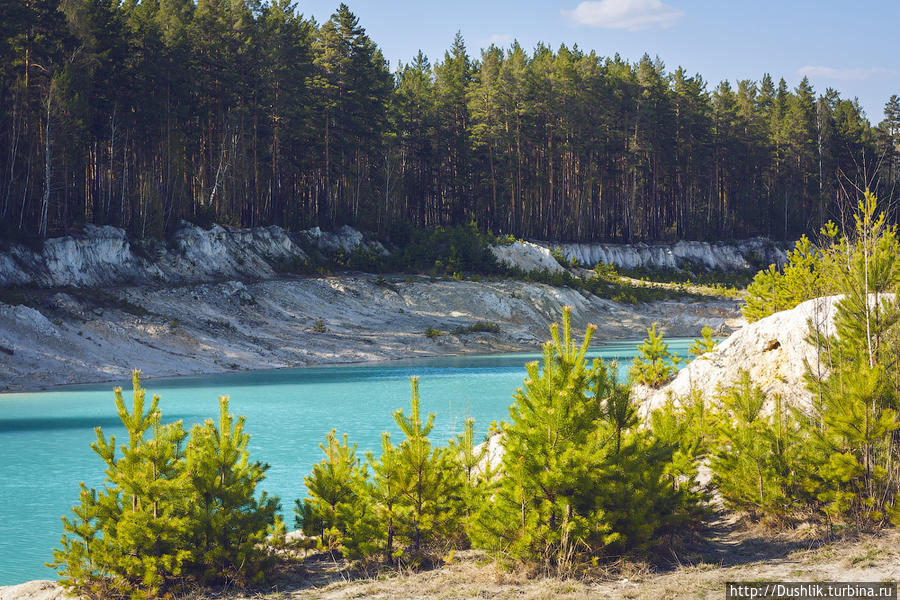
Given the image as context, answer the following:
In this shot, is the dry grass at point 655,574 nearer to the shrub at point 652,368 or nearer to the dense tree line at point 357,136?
the shrub at point 652,368

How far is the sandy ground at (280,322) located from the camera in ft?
121

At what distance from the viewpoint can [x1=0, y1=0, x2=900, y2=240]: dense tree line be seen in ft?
149

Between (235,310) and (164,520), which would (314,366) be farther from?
(164,520)

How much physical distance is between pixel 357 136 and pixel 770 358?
5716 centimetres

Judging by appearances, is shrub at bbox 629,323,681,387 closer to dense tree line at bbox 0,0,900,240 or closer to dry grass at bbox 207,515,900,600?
dry grass at bbox 207,515,900,600

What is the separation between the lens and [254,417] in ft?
85.9

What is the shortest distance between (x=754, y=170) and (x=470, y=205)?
40526 mm

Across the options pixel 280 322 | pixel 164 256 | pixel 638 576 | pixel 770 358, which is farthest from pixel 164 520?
pixel 164 256

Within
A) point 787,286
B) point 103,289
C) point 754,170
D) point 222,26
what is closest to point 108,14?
point 222,26

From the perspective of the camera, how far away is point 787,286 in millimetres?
15977

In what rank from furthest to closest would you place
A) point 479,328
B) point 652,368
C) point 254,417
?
point 479,328
point 254,417
point 652,368

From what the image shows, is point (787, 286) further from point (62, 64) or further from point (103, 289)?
point (62, 64)

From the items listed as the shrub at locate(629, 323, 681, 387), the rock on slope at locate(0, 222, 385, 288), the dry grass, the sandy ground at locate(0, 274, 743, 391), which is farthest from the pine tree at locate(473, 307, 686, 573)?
the rock on slope at locate(0, 222, 385, 288)

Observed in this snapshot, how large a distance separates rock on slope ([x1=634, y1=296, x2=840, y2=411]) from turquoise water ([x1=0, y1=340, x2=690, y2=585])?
355 cm
